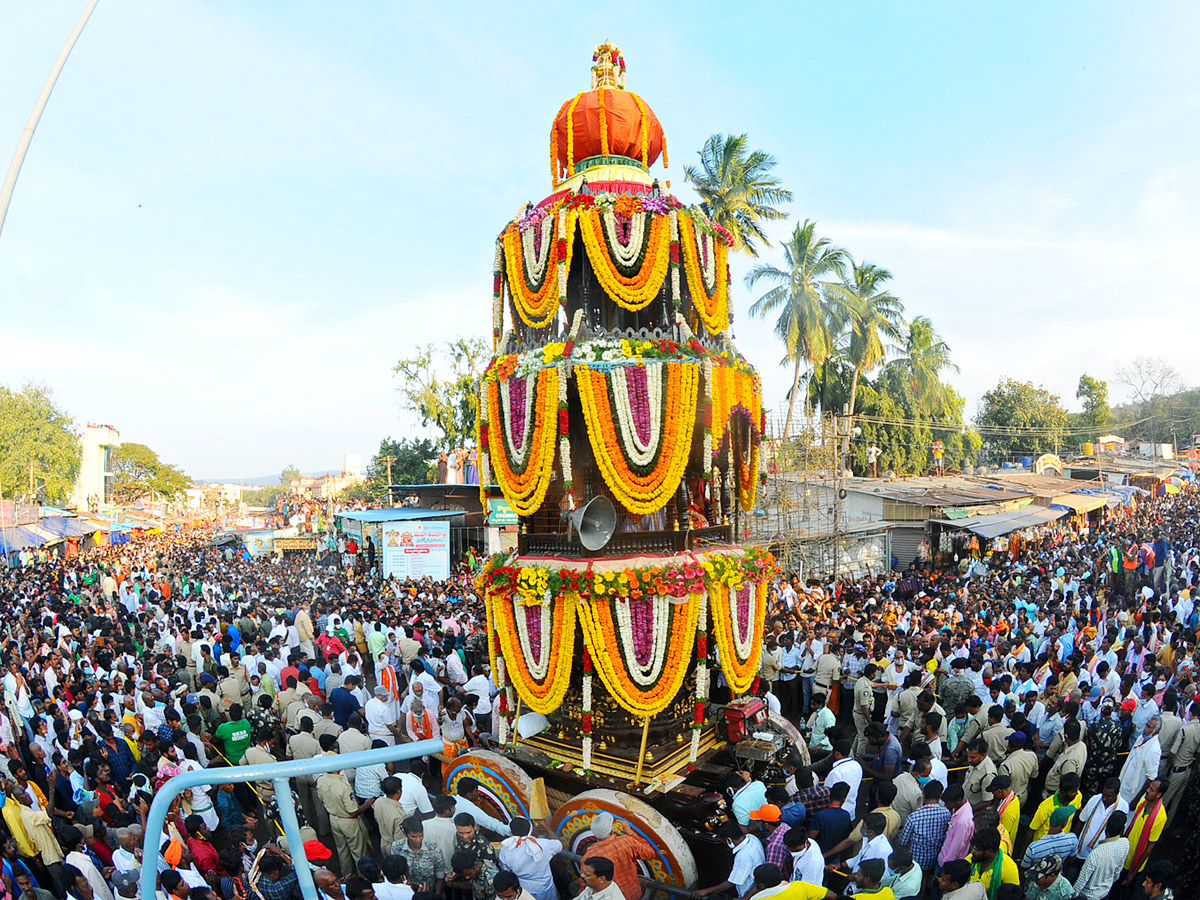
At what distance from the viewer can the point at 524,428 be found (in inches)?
328

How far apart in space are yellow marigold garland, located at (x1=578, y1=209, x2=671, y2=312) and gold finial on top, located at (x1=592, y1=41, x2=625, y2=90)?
2.16 metres

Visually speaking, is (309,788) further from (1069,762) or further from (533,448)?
(1069,762)

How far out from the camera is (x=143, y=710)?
31.8 feet

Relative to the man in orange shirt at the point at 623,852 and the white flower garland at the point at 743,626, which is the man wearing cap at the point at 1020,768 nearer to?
the white flower garland at the point at 743,626

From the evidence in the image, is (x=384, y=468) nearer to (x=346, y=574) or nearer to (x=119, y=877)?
(x=346, y=574)

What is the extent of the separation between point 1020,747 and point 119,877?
814 cm

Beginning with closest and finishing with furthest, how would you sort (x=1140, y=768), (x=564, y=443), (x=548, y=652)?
(x=1140, y=768), (x=564, y=443), (x=548, y=652)

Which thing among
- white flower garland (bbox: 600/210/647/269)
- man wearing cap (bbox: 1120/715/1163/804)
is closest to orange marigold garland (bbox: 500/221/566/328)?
white flower garland (bbox: 600/210/647/269)

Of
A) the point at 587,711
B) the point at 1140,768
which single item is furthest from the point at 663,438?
the point at 1140,768

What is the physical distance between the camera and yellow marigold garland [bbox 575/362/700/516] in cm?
789

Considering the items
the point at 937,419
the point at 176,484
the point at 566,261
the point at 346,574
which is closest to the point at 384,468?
the point at 346,574

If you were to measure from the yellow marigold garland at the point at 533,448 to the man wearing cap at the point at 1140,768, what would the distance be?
616 cm

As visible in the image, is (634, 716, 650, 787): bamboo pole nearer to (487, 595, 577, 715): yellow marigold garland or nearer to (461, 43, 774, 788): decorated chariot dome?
(461, 43, 774, 788): decorated chariot dome

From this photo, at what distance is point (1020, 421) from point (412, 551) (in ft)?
135
